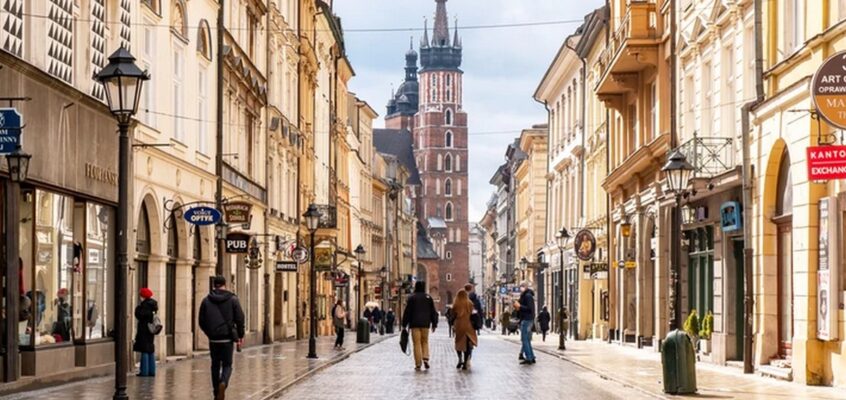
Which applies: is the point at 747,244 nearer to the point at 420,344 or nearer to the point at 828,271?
the point at 828,271

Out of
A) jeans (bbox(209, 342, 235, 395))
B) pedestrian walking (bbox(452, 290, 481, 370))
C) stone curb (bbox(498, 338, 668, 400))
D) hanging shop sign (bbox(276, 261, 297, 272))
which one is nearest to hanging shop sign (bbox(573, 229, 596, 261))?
stone curb (bbox(498, 338, 668, 400))

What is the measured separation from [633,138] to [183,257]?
604 inches

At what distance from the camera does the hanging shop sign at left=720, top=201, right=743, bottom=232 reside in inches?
1103

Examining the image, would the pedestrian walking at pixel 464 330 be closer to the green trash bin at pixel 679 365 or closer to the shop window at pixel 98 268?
the shop window at pixel 98 268

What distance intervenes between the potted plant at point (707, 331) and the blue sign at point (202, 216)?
33.1ft

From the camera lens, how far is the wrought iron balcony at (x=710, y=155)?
1149 inches

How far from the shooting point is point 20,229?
2102cm

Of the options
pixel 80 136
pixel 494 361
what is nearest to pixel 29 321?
pixel 80 136

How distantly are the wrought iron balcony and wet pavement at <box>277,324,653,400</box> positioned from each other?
460cm

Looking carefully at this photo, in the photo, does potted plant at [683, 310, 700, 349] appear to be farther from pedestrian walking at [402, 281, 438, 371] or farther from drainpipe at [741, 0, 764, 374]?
pedestrian walking at [402, 281, 438, 371]

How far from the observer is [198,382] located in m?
23.3

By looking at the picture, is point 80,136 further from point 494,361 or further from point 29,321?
point 494,361

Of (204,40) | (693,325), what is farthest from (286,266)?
(693,325)

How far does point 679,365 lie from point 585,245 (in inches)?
1054
